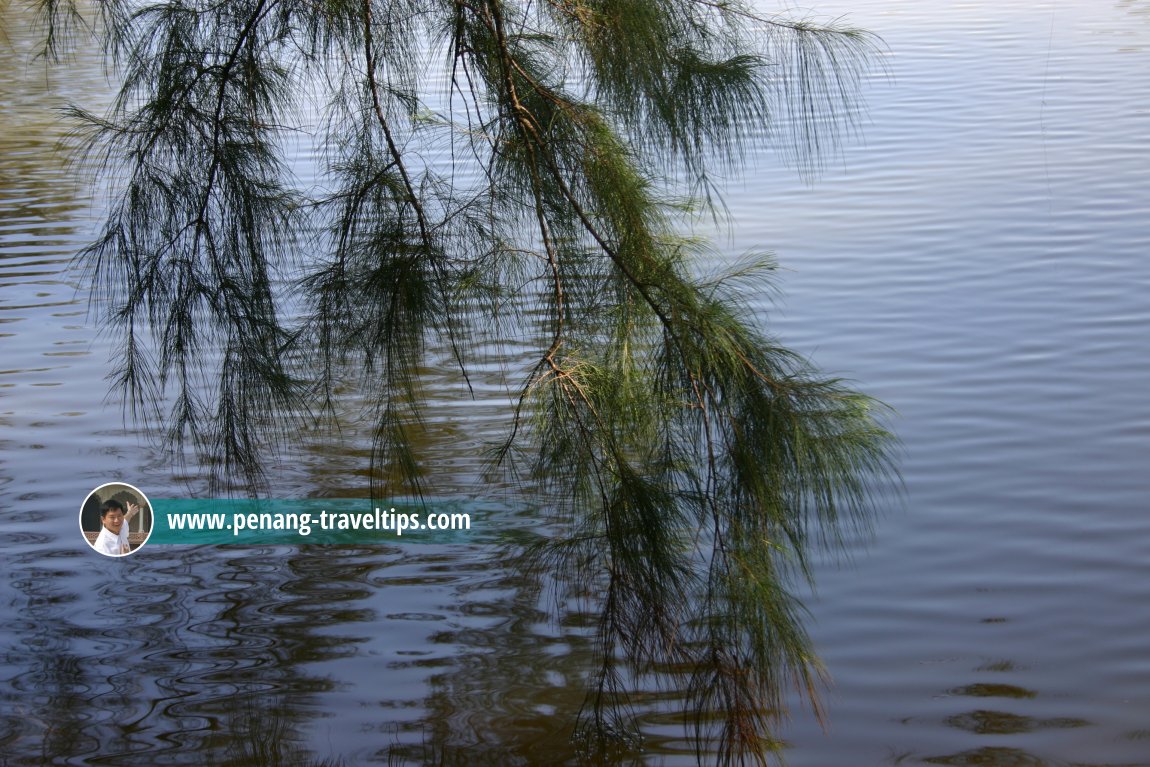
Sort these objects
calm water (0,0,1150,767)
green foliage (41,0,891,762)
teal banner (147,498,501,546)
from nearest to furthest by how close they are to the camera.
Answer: green foliage (41,0,891,762) → calm water (0,0,1150,767) → teal banner (147,498,501,546)

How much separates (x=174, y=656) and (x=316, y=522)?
2.51 ft

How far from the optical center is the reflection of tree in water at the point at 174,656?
2.78 m

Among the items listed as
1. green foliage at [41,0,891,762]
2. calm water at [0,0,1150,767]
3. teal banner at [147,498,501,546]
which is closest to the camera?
green foliage at [41,0,891,762]

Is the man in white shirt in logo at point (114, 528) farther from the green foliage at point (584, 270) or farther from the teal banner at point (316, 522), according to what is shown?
the green foliage at point (584, 270)

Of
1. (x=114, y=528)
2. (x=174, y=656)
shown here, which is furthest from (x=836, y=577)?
(x=114, y=528)

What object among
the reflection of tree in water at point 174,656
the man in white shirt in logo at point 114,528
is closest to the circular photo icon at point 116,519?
the man in white shirt in logo at point 114,528

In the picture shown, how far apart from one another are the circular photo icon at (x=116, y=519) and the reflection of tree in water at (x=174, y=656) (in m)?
0.13

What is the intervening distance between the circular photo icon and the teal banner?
0.16 ft

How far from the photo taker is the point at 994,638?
294cm

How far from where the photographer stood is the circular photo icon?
375cm

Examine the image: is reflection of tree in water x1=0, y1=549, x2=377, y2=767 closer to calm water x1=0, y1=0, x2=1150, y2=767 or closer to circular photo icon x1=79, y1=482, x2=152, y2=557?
calm water x1=0, y1=0, x2=1150, y2=767

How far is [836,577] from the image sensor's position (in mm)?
3244

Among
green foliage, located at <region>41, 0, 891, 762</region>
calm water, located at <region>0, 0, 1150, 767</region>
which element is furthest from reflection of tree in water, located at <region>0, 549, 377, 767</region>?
green foliage, located at <region>41, 0, 891, 762</region>

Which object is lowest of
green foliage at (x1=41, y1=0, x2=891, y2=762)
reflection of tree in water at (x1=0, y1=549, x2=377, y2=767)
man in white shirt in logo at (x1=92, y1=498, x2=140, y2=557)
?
reflection of tree in water at (x1=0, y1=549, x2=377, y2=767)
